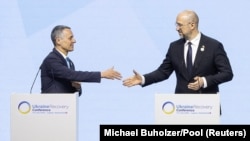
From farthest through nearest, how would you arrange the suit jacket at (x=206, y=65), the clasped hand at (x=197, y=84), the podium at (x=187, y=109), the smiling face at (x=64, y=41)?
the smiling face at (x=64, y=41) → the suit jacket at (x=206, y=65) → the clasped hand at (x=197, y=84) → the podium at (x=187, y=109)

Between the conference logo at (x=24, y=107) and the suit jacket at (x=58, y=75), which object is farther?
the suit jacket at (x=58, y=75)

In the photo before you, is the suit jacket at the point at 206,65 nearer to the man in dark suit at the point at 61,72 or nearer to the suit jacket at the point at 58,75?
the man in dark suit at the point at 61,72

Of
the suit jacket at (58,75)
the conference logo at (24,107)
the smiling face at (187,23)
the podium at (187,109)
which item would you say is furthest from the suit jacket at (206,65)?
the conference logo at (24,107)

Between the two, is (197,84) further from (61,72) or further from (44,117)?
(44,117)

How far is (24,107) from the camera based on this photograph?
5.04m

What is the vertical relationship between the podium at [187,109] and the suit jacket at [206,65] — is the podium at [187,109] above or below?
below

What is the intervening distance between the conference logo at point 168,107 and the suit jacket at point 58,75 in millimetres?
788

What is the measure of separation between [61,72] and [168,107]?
1035mm

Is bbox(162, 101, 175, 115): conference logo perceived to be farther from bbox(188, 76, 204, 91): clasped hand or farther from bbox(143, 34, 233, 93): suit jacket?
bbox(143, 34, 233, 93): suit jacket

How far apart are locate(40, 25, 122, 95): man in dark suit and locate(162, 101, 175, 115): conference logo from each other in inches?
27.3

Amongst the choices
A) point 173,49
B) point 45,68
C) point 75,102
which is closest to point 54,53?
point 45,68

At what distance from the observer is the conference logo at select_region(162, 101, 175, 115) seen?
16.4ft

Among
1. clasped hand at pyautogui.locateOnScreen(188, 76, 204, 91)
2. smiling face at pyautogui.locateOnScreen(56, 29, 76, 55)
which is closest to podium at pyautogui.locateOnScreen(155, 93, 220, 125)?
clasped hand at pyautogui.locateOnScreen(188, 76, 204, 91)

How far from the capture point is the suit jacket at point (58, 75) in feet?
17.8
